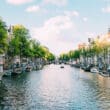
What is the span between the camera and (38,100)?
60.8 metres

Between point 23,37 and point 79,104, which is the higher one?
point 23,37

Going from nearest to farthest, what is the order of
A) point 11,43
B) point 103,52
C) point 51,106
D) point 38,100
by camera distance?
point 51,106
point 38,100
point 11,43
point 103,52

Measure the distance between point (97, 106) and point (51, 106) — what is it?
5351mm

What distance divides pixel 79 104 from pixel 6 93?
1510 cm

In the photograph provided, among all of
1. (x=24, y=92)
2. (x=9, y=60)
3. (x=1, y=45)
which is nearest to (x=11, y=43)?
(x=9, y=60)

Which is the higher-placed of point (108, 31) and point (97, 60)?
point (108, 31)

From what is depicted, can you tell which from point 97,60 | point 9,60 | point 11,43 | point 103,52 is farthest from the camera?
point 97,60

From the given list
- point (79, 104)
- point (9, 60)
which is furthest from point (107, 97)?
point (9, 60)

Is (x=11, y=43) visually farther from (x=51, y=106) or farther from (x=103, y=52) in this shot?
(x=51, y=106)

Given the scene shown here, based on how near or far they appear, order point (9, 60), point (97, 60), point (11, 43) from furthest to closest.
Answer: point (97, 60) < point (9, 60) < point (11, 43)

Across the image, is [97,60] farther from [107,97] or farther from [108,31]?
[107,97]

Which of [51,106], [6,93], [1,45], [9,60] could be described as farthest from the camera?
[9,60]

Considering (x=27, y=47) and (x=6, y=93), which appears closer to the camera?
(x=6, y=93)

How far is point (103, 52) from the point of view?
543 feet
